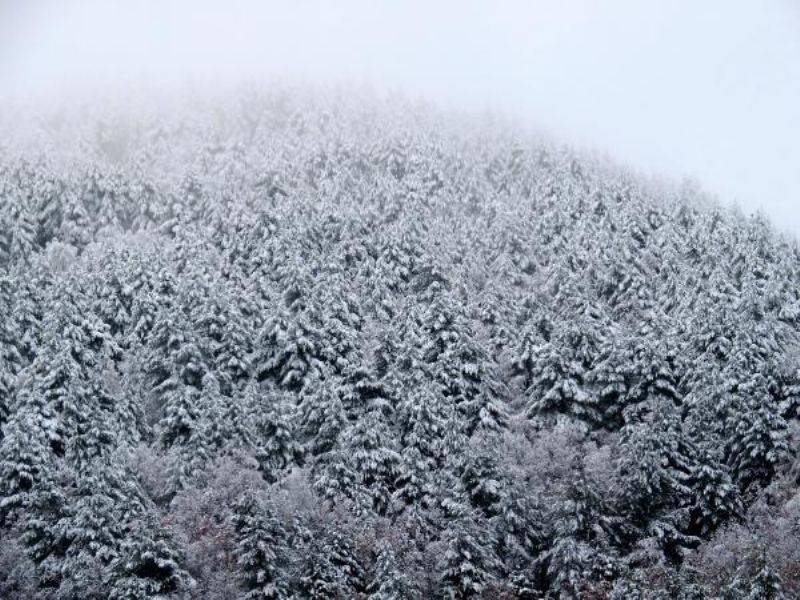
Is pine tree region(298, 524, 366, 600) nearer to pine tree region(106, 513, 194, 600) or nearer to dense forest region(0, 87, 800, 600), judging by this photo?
dense forest region(0, 87, 800, 600)

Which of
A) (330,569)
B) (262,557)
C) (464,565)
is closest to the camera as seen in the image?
(262,557)

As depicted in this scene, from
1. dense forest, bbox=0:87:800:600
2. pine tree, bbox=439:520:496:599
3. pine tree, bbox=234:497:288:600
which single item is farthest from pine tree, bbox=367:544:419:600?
pine tree, bbox=234:497:288:600

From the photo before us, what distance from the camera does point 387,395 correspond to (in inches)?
2191

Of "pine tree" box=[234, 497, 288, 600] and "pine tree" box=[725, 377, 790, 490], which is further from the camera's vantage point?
"pine tree" box=[725, 377, 790, 490]

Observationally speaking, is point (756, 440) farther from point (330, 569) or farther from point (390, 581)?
point (330, 569)

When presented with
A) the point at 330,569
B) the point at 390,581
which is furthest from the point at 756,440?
the point at 330,569

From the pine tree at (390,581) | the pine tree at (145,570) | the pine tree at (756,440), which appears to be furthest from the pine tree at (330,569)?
the pine tree at (756,440)

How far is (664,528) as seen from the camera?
1695 inches

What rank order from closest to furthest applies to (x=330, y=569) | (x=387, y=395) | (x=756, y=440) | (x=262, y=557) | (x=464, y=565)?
(x=262, y=557)
(x=330, y=569)
(x=464, y=565)
(x=756, y=440)
(x=387, y=395)

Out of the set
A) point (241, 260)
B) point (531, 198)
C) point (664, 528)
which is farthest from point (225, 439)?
point (531, 198)

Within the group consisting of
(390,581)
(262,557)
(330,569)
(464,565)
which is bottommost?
(330,569)

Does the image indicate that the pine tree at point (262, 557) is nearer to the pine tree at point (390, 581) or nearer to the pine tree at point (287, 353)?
the pine tree at point (390, 581)

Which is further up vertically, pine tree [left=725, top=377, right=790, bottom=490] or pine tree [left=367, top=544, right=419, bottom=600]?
pine tree [left=725, top=377, right=790, bottom=490]

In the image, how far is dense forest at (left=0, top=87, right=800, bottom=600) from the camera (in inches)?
1580
